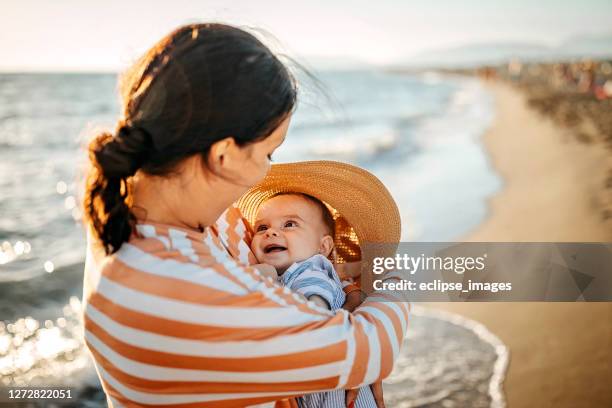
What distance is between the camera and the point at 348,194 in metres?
1.92

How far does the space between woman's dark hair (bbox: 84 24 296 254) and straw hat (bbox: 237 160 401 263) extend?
71 centimetres

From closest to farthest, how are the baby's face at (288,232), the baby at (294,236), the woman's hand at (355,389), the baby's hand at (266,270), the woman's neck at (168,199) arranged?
the woman's neck at (168,199) → the woman's hand at (355,389) → the baby's hand at (266,270) → the baby at (294,236) → the baby's face at (288,232)

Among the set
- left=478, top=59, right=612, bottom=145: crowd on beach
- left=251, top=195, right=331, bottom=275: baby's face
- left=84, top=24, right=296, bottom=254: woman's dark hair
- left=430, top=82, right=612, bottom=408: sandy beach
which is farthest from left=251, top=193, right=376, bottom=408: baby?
left=478, top=59, right=612, bottom=145: crowd on beach

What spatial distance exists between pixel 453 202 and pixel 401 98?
21.4 m

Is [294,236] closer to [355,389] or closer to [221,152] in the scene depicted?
[355,389]

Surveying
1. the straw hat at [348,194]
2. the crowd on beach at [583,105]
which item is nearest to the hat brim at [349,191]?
the straw hat at [348,194]

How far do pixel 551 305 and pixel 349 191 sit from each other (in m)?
2.33

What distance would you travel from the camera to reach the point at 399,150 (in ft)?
36.6

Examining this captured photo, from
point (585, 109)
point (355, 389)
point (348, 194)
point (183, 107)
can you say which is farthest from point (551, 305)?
point (585, 109)

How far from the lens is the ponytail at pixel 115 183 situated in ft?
3.63

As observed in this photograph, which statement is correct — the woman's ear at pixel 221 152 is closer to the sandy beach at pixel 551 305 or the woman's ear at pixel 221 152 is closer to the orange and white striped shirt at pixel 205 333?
the orange and white striped shirt at pixel 205 333

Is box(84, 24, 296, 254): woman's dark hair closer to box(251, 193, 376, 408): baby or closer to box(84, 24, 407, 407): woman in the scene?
box(84, 24, 407, 407): woman

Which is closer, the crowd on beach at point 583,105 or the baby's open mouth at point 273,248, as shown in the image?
the baby's open mouth at point 273,248

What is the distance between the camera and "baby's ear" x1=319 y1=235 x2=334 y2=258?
2.04m
